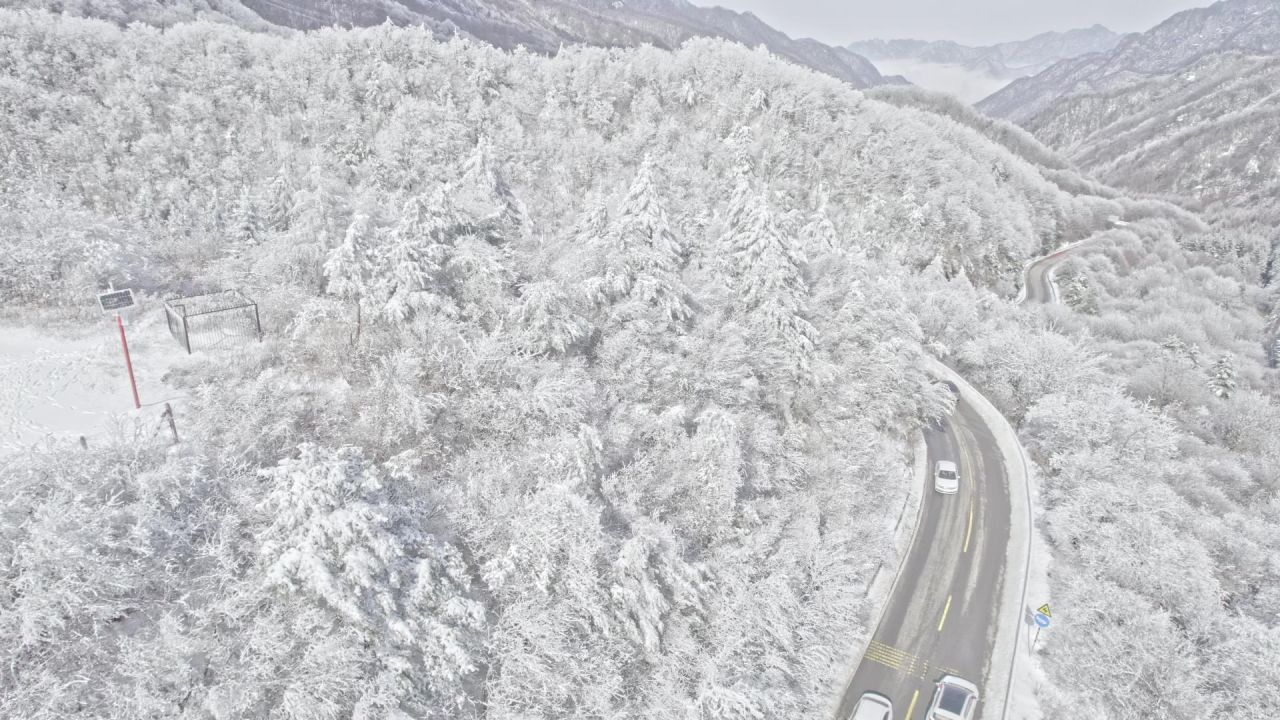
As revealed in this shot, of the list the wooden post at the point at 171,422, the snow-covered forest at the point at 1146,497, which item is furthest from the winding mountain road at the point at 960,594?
the wooden post at the point at 171,422

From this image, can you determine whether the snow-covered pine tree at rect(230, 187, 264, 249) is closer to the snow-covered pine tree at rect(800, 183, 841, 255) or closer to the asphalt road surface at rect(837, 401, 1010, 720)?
the asphalt road surface at rect(837, 401, 1010, 720)

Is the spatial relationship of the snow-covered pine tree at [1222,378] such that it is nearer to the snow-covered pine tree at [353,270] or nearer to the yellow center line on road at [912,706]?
the yellow center line on road at [912,706]

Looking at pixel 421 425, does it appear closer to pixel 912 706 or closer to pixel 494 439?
pixel 494 439

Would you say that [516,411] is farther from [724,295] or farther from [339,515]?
[724,295]

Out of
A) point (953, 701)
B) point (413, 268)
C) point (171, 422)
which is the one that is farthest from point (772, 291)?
point (171, 422)

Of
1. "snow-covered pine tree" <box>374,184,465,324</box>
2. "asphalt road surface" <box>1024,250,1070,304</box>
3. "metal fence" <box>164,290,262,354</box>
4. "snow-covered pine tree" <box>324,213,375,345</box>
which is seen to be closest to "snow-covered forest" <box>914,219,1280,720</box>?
"asphalt road surface" <box>1024,250,1070,304</box>
